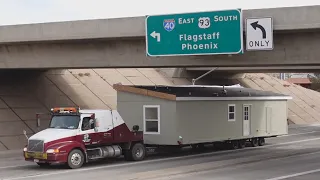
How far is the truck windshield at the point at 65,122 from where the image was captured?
19672 mm

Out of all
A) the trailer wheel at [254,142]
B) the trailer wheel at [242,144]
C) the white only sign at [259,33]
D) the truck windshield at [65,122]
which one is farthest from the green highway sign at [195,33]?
the trailer wheel at [254,142]

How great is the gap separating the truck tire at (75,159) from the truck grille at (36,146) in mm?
1031

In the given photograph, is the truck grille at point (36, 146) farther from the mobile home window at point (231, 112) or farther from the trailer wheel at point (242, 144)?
the trailer wheel at point (242, 144)

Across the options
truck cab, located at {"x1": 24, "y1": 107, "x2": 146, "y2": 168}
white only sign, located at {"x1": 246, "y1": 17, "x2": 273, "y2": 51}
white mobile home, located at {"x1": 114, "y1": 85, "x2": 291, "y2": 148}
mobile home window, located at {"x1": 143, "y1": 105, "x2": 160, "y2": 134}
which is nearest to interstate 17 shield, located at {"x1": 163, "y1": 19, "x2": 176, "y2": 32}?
white mobile home, located at {"x1": 114, "y1": 85, "x2": 291, "y2": 148}

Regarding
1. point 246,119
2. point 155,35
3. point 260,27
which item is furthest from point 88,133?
point 246,119

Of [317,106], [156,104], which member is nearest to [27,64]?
[156,104]

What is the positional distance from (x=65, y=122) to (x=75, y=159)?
157 centimetres

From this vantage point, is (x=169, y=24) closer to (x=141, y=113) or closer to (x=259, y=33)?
(x=259, y=33)

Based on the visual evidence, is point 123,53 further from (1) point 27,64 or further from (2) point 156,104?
(1) point 27,64

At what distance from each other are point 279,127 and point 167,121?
9200 millimetres

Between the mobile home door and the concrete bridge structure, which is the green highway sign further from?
the mobile home door

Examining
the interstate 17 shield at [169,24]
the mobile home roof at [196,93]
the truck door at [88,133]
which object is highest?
the interstate 17 shield at [169,24]

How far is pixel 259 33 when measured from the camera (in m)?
20.0

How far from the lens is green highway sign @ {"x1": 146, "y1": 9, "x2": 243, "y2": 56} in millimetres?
20656
